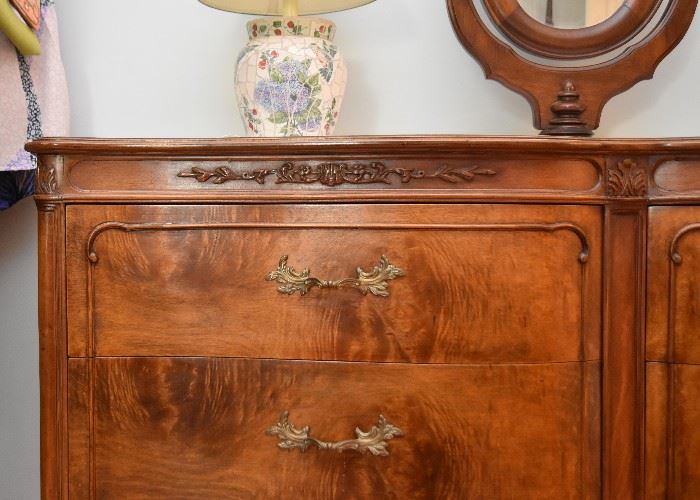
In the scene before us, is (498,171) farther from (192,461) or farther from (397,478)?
(192,461)

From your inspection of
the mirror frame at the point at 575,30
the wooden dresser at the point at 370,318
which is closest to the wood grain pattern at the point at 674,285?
the wooden dresser at the point at 370,318

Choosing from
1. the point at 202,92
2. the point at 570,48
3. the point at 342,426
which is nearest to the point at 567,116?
the point at 570,48

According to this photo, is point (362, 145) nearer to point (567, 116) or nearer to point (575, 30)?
point (567, 116)

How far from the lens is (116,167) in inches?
40.4

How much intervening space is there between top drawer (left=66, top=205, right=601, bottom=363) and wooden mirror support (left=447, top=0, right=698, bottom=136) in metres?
0.46

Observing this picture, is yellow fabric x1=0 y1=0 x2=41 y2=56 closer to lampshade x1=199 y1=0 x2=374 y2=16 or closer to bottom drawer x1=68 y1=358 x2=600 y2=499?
lampshade x1=199 y1=0 x2=374 y2=16

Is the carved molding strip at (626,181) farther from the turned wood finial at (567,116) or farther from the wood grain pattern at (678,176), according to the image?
the turned wood finial at (567,116)

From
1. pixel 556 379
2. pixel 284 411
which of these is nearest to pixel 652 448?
pixel 556 379

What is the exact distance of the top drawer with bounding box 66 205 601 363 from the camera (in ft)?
3.27

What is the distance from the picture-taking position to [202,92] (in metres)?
1.60

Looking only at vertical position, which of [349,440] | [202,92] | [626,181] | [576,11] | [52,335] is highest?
[576,11]

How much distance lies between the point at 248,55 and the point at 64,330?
1.71 ft

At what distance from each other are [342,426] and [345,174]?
0.33m

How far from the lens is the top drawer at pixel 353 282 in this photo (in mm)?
997
